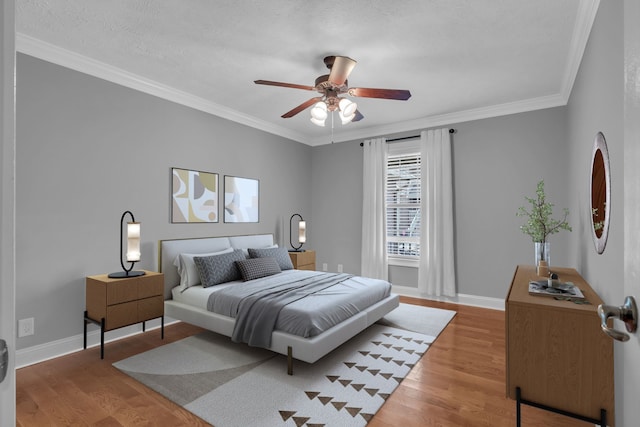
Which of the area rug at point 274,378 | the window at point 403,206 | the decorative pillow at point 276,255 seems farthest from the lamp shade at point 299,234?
the area rug at point 274,378

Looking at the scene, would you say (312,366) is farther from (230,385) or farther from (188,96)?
(188,96)

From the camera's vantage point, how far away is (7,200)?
0.68 m

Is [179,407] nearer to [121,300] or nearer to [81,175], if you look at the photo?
[121,300]

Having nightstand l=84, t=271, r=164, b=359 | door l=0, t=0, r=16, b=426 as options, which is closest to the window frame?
nightstand l=84, t=271, r=164, b=359

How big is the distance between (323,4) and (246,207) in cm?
312

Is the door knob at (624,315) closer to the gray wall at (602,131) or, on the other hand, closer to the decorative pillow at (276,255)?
the gray wall at (602,131)

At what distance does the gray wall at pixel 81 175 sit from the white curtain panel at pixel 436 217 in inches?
122

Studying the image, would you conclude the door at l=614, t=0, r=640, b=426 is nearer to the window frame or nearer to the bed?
the bed

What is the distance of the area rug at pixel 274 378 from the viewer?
2.12 m

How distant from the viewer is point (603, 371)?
1613 mm

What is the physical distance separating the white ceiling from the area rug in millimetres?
2744

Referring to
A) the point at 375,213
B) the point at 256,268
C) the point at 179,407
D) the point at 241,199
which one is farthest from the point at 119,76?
the point at 375,213

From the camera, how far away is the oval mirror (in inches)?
74.5

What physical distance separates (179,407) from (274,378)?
0.69 metres
